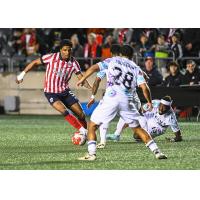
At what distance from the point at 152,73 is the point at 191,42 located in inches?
91.1

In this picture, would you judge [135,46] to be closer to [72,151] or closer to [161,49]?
[161,49]

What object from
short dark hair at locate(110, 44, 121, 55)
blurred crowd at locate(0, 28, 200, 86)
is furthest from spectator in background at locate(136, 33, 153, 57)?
short dark hair at locate(110, 44, 121, 55)

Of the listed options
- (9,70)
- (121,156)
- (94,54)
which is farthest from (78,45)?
(121,156)

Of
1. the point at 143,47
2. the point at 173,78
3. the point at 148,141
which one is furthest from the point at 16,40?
the point at 148,141

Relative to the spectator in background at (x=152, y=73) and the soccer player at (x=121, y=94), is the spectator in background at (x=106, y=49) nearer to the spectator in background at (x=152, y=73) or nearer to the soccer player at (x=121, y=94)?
the spectator in background at (x=152, y=73)

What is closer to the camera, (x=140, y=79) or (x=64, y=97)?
(x=140, y=79)

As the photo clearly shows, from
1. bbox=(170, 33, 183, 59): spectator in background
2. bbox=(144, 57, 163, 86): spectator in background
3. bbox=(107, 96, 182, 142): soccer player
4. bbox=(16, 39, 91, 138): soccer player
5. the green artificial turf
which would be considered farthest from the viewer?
bbox=(170, 33, 183, 59): spectator in background

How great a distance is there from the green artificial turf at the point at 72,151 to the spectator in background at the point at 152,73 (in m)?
2.34

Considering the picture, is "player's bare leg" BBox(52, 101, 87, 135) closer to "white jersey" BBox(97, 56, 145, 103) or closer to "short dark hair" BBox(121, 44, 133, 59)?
"white jersey" BBox(97, 56, 145, 103)

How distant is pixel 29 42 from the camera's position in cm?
2759

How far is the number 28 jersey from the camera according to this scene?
42.3 ft

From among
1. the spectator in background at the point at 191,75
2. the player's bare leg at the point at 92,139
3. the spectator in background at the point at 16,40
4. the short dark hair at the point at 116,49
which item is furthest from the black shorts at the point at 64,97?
the spectator in background at the point at 16,40

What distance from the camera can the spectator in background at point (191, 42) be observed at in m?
25.2

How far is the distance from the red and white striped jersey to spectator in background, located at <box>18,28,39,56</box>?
10.5 m
